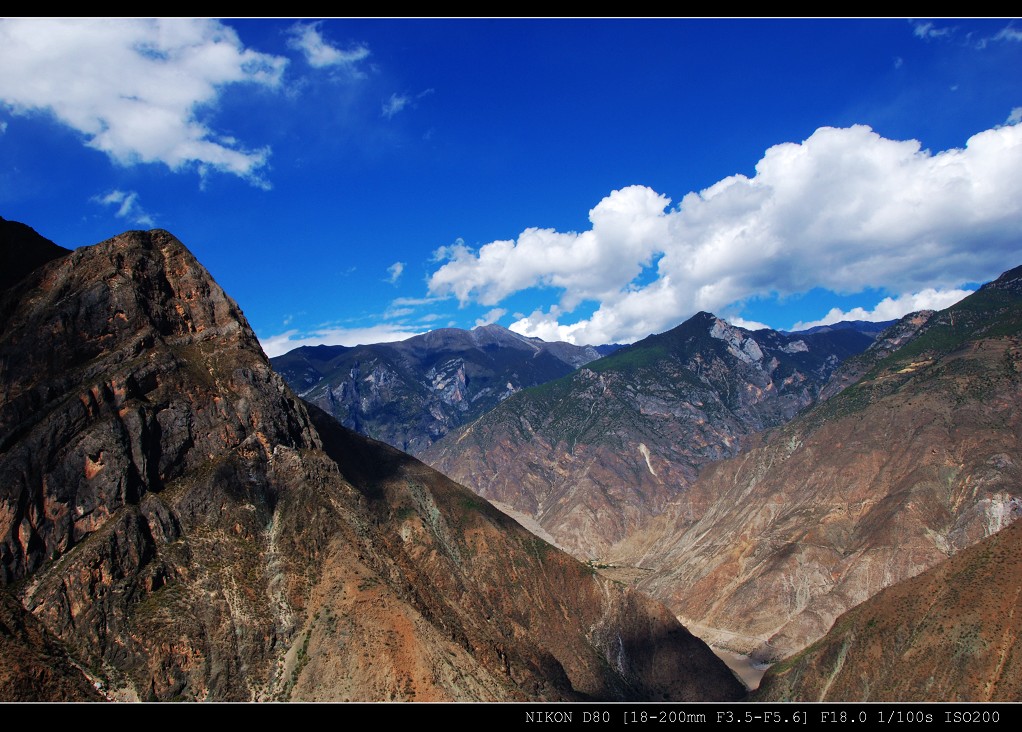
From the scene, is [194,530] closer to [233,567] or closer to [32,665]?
[233,567]

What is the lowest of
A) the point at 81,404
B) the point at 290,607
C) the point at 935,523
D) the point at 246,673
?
the point at 935,523

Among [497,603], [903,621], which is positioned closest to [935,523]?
[903,621]

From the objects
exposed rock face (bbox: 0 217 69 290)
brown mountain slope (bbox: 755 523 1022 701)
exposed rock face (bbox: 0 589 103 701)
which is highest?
exposed rock face (bbox: 0 217 69 290)

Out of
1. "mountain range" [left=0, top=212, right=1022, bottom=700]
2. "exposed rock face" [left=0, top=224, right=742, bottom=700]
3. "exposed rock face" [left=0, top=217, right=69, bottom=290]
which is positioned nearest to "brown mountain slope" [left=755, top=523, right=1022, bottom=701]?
"mountain range" [left=0, top=212, right=1022, bottom=700]

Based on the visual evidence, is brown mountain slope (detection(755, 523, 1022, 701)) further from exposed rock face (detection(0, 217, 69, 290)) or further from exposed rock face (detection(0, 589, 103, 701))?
exposed rock face (detection(0, 217, 69, 290))

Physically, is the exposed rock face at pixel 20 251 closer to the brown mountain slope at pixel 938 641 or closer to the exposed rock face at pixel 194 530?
the exposed rock face at pixel 194 530
